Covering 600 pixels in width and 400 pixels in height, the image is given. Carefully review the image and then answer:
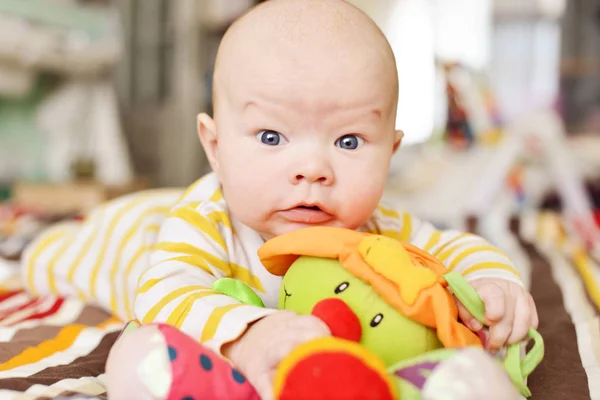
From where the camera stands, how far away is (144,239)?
113cm

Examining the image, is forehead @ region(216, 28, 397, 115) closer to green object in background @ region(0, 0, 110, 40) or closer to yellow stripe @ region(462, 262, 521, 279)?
yellow stripe @ region(462, 262, 521, 279)

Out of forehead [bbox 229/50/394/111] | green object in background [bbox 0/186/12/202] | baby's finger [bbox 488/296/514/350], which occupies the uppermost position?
forehead [bbox 229/50/394/111]

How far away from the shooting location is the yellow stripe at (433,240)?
3.07 feet

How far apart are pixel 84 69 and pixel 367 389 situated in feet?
10.8

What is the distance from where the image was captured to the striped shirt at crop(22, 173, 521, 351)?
0.66m

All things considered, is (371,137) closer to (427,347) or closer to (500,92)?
(427,347)

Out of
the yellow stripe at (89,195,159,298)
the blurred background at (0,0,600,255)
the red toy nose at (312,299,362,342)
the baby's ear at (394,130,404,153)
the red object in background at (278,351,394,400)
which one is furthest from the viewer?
the blurred background at (0,0,600,255)

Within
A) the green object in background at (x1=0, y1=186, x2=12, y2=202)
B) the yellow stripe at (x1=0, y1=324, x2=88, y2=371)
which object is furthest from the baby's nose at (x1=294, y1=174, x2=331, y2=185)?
the green object in background at (x1=0, y1=186, x2=12, y2=202)

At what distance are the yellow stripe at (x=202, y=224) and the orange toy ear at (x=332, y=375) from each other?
357 millimetres

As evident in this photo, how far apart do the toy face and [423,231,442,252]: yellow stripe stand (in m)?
0.30

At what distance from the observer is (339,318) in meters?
0.58

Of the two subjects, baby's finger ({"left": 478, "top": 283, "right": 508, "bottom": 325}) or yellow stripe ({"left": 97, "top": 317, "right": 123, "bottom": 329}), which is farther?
yellow stripe ({"left": 97, "top": 317, "right": 123, "bottom": 329})

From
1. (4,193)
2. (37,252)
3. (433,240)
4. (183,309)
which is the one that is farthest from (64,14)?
(183,309)

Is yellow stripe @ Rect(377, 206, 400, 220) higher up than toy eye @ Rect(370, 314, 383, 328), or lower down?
lower down
